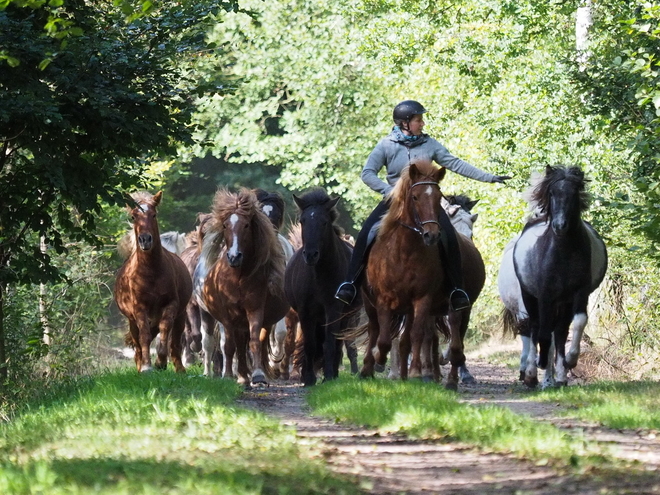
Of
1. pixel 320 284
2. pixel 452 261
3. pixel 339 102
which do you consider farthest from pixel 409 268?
pixel 339 102

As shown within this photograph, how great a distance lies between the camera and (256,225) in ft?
51.6

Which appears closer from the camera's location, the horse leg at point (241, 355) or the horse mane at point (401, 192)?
the horse mane at point (401, 192)

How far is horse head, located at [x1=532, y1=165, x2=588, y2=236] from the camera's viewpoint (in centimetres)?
1364

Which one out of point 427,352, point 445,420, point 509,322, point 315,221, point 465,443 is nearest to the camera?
point 465,443

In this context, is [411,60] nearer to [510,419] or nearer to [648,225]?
[648,225]

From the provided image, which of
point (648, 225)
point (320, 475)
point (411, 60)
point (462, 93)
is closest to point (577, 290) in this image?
point (648, 225)

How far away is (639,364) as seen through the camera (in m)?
17.1

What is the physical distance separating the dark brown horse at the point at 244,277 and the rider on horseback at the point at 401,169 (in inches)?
87.1

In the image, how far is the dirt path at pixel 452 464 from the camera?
6352 mm

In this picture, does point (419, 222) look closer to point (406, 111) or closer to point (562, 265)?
point (406, 111)

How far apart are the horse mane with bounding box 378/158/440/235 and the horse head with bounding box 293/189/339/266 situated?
4.67 ft

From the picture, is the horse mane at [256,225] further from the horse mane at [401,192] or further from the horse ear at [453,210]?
the horse ear at [453,210]

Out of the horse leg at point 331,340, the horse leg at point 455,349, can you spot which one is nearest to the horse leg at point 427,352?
the horse leg at point 455,349

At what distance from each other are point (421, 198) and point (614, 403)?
3134 mm
